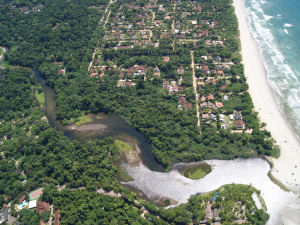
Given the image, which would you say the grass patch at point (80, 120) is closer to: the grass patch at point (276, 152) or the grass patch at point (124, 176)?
the grass patch at point (124, 176)

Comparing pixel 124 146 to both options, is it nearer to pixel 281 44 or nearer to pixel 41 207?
pixel 41 207

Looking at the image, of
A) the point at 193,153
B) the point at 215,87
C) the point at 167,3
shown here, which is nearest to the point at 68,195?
the point at 193,153

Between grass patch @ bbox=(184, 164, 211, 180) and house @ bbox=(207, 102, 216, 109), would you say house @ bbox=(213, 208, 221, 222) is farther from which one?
house @ bbox=(207, 102, 216, 109)

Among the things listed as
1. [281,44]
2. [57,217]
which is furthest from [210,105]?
[57,217]

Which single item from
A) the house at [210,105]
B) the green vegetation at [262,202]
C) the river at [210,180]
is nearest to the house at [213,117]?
the house at [210,105]

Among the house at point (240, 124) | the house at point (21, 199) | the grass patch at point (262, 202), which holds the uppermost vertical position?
the house at point (240, 124)

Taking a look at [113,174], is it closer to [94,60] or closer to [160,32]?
[94,60]
